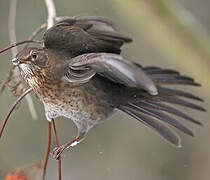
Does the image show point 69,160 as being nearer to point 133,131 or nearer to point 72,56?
point 133,131

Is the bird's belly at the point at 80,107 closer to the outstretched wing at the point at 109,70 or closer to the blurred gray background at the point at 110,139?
the outstretched wing at the point at 109,70

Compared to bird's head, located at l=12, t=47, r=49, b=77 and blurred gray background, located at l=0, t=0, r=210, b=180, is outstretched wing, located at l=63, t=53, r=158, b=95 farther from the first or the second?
blurred gray background, located at l=0, t=0, r=210, b=180

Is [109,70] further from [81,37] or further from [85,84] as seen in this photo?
[81,37]

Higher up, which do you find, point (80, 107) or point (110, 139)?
point (80, 107)

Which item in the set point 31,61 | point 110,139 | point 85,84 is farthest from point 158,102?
point 110,139

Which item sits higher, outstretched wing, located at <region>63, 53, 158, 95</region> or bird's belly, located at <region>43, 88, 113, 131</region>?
outstretched wing, located at <region>63, 53, 158, 95</region>

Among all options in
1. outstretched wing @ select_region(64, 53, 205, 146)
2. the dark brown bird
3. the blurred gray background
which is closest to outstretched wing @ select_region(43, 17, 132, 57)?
the dark brown bird


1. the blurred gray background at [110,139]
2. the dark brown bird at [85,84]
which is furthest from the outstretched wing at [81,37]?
the blurred gray background at [110,139]
